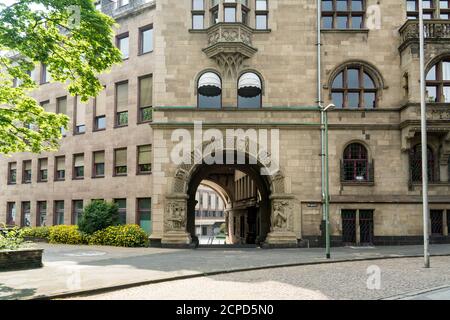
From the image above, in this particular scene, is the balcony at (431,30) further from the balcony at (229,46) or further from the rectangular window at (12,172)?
the rectangular window at (12,172)

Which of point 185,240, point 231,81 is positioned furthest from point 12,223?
point 231,81

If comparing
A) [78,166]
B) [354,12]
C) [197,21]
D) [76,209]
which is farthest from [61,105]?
[354,12]

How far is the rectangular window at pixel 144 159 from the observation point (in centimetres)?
2872

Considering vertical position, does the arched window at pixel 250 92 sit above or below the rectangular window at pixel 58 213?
above

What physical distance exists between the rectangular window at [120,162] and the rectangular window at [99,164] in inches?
51.2

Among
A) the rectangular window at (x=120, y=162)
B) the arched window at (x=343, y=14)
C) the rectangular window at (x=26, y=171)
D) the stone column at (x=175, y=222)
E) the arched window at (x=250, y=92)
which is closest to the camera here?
the stone column at (x=175, y=222)

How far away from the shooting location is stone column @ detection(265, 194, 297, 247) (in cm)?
2416

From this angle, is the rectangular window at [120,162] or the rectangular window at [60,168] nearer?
the rectangular window at [120,162]

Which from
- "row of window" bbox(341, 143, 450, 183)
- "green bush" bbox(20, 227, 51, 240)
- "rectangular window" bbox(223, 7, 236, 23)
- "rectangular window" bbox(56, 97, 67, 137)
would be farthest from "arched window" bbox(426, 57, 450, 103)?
"green bush" bbox(20, 227, 51, 240)

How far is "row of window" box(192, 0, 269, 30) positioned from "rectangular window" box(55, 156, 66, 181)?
1488 cm

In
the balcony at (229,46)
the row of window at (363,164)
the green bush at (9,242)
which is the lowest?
the green bush at (9,242)

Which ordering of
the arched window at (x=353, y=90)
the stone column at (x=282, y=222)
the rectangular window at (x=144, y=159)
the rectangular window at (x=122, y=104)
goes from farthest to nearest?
1. the rectangular window at (x=122, y=104)
2. the rectangular window at (x=144, y=159)
3. the arched window at (x=353, y=90)
4. the stone column at (x=282, y=222)

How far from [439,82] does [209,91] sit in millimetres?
12668

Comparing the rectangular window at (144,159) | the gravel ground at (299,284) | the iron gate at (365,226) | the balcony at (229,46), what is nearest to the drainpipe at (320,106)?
the iron gate at (365,226)
